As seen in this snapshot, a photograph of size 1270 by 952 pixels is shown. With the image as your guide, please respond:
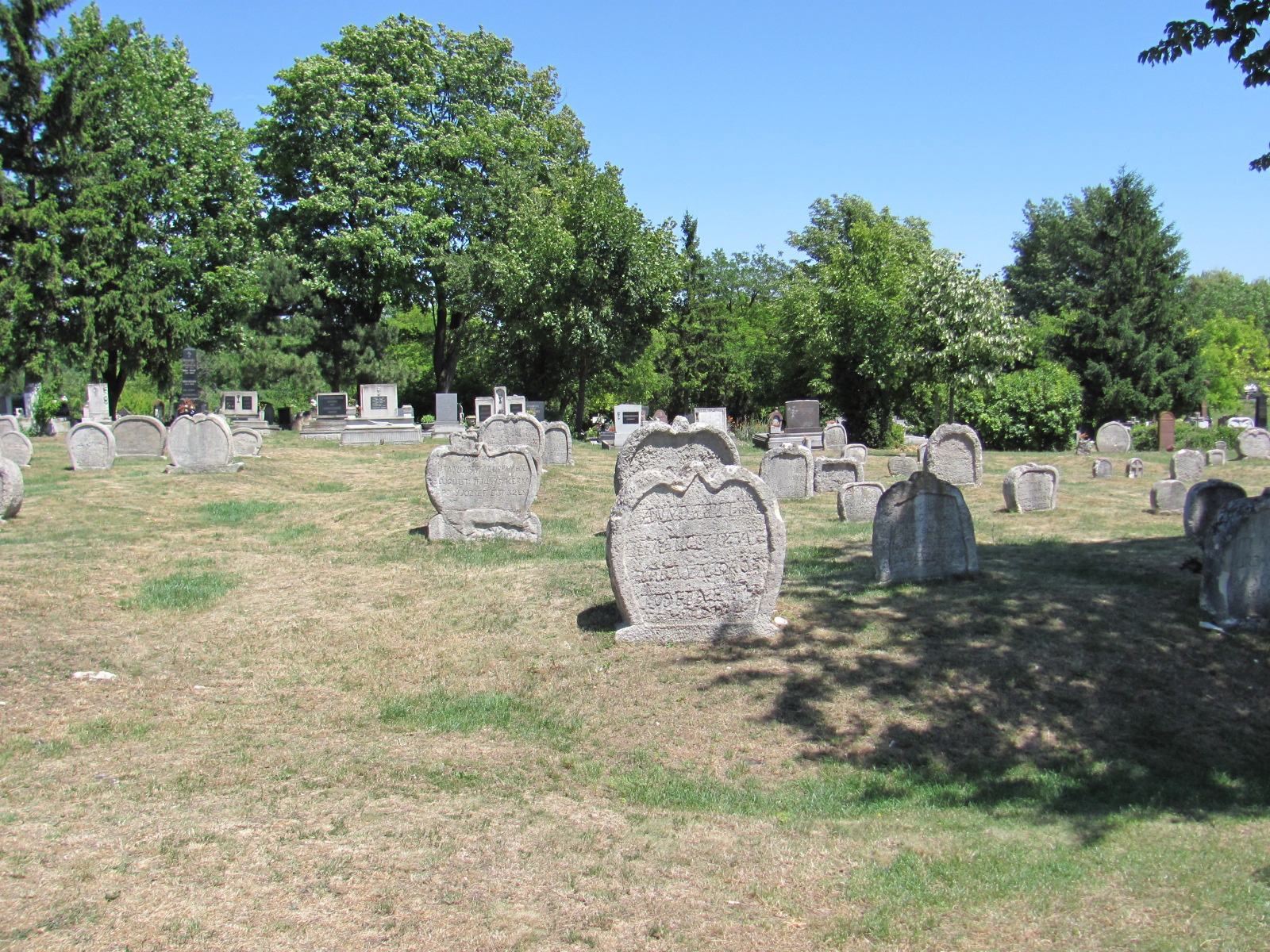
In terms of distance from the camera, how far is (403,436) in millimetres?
29844

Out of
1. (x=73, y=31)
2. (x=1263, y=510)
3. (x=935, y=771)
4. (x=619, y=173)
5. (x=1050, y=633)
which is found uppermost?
(x=73, y=31)

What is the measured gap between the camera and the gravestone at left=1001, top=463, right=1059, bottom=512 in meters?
15.6

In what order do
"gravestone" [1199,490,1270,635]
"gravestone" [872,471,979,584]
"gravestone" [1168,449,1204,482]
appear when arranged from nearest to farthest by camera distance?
1. "gravestone" [1199,490,1270,635]
2. "gravestone" [872,471,979,584]
3. "gravestone" [1168,449,1204,482]

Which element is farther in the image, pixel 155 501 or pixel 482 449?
pixel 155 501

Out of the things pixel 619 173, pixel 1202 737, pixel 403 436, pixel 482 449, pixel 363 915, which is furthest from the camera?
pixel 619 173

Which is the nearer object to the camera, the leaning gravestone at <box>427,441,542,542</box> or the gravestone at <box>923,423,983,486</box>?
the leaning gravestone at <box>427,441,542,542</box>

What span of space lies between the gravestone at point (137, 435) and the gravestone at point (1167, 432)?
29.7 m

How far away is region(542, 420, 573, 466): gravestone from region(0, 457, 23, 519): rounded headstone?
38.5 feet

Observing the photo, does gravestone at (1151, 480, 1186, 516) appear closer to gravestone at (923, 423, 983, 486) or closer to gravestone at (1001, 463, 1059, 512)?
gravestone at (1001, 463, 1059, 512)

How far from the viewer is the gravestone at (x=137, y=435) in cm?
2198

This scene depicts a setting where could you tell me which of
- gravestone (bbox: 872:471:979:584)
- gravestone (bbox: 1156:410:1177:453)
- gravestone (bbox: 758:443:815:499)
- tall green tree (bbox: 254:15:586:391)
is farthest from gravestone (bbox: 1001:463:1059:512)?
tall green tree (bbox: 254:15:586:391)

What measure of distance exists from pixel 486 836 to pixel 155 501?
1284 cm

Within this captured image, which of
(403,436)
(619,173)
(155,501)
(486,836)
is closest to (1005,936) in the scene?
(486,836)

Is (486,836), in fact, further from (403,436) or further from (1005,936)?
(403,436)
